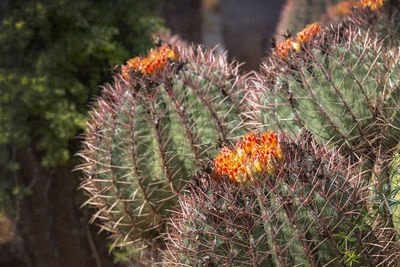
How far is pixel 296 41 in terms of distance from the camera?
1.71 meters

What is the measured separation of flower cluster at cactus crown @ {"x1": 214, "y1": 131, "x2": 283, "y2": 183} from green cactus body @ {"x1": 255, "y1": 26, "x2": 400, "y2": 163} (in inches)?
12.1

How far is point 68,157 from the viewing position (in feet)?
8.25

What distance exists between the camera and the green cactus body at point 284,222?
→ 1101 mm

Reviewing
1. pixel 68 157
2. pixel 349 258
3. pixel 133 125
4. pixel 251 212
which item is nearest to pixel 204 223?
pixel 251 212

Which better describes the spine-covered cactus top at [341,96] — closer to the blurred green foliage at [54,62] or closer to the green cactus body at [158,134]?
the green cactus body at [158,134]

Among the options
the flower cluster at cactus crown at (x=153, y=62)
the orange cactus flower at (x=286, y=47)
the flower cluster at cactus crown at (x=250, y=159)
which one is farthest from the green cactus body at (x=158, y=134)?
the flower cluster at cactus crown at (x=250, y=159)

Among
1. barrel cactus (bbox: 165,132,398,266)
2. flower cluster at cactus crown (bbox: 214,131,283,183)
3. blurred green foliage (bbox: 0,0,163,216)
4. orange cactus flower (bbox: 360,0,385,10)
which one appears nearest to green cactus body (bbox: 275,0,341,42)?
blurred green foliage (bbox: 0,0,163,216)

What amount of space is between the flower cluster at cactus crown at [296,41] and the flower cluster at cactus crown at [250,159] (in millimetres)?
494

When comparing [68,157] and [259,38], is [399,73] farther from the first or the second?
[259,38]

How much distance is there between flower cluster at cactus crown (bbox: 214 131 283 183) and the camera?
3.95ft

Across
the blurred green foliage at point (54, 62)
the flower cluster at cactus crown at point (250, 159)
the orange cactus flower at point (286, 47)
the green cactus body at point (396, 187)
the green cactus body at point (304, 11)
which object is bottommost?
the green cactus body at point (396, 187)

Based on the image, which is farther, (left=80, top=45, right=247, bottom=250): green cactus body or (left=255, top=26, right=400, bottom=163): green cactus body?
(left=80, top=45, right=247, bottom=250): green cactus body

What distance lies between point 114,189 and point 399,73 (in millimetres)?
1166

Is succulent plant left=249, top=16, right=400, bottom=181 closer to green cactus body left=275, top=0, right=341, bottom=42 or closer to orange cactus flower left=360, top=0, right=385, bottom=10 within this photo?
orange cactus flower left=360, top=0, right=385, bottom=10
